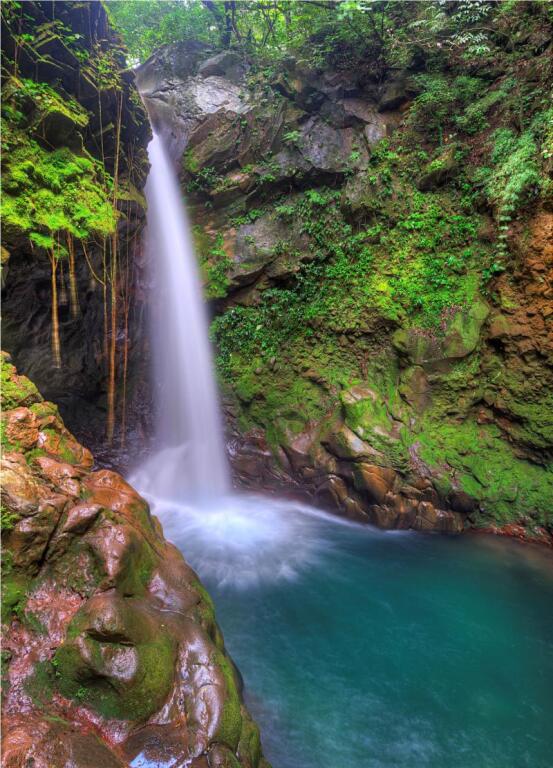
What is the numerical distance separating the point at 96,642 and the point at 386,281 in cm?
781

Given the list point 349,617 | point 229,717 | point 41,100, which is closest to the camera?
point 229,717

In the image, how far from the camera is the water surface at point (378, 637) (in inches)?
154

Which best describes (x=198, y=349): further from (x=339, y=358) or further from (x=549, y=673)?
(x=549, y=673)

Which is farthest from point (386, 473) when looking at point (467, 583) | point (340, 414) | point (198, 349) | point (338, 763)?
Result: point (198, 349)

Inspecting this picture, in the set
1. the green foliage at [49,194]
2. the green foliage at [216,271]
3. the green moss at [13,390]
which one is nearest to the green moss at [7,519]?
the green moss at [13,390]

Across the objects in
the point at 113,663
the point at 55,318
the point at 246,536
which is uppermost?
the point at 55,318

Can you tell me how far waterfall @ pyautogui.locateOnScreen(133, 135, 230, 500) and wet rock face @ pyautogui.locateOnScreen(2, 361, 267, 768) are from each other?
16.3 ft

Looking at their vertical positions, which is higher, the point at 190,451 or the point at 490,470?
the point at 490,470

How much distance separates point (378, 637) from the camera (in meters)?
5.28

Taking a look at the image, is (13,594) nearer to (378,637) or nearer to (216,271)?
(378,637)

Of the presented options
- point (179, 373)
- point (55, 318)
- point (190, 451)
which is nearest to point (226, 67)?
point (179, 373)

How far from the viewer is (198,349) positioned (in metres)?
9.74

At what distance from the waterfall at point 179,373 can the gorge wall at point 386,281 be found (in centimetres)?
46

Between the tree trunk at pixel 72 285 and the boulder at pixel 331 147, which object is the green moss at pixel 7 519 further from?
the boulder at pixel 331 147
